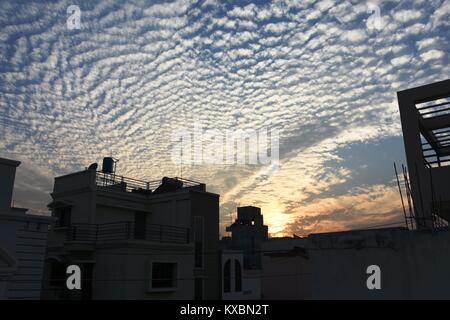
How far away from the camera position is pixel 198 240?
2750cm

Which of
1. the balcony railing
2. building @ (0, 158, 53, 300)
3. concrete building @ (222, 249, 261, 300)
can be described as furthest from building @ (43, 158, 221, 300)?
building @ (0, 158, 53, 300)

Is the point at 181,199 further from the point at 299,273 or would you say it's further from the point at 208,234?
the point at 299,273

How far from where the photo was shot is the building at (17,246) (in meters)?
14.2

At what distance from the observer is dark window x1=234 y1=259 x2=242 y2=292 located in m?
31.7

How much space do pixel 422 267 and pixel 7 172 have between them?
51.4ft

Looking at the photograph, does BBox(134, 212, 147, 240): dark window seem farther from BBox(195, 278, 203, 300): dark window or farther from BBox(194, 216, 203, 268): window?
BBox(195, 278, 203, 300): dark window

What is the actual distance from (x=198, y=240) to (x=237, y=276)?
22.2ft

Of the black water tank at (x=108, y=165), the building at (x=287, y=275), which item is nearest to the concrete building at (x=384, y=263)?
the black water tank at (x=108, y=165)

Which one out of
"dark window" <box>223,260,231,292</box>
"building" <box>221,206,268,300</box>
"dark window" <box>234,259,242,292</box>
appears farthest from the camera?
"dark window" <box>234,259,242,292</box>

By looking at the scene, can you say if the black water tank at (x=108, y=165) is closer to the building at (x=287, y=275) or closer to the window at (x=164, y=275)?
the window at (x=164, y=275)

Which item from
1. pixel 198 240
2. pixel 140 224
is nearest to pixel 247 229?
pixel 140 224

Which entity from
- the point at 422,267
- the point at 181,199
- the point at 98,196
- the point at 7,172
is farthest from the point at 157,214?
the point at 422,267

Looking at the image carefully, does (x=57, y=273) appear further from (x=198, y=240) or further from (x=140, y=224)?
(x=198, y=240)

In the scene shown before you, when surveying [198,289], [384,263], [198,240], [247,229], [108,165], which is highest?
[247,229]
